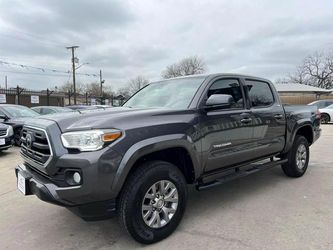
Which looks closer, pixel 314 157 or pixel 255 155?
pixel 255 155

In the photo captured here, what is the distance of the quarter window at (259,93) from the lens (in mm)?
4840

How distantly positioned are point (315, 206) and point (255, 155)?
Answer: 3.46 ft

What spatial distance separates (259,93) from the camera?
5.08 metres

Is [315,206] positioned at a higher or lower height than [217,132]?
lower

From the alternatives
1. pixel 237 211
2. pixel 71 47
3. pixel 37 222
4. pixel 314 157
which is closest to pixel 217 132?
pixel 237 211

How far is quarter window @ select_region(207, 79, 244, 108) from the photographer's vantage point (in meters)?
4.21

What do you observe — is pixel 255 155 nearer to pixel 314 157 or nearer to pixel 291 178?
pixel 291 178

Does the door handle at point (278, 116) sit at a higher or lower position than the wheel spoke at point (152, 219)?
higher

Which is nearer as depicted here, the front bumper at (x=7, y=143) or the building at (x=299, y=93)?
the front bumper at (x=7, y=143)

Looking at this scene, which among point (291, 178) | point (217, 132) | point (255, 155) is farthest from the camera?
point (291, 178)

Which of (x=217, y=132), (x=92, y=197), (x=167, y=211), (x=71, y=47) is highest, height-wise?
(x=71, y=47)

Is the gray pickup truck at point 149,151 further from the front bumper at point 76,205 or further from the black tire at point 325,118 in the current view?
the black tire at point 325,118

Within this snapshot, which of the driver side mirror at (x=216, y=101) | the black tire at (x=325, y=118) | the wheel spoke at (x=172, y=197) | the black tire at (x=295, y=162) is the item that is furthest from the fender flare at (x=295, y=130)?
the black tire at (x=325, y=118)

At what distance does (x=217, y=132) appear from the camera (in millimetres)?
3914
